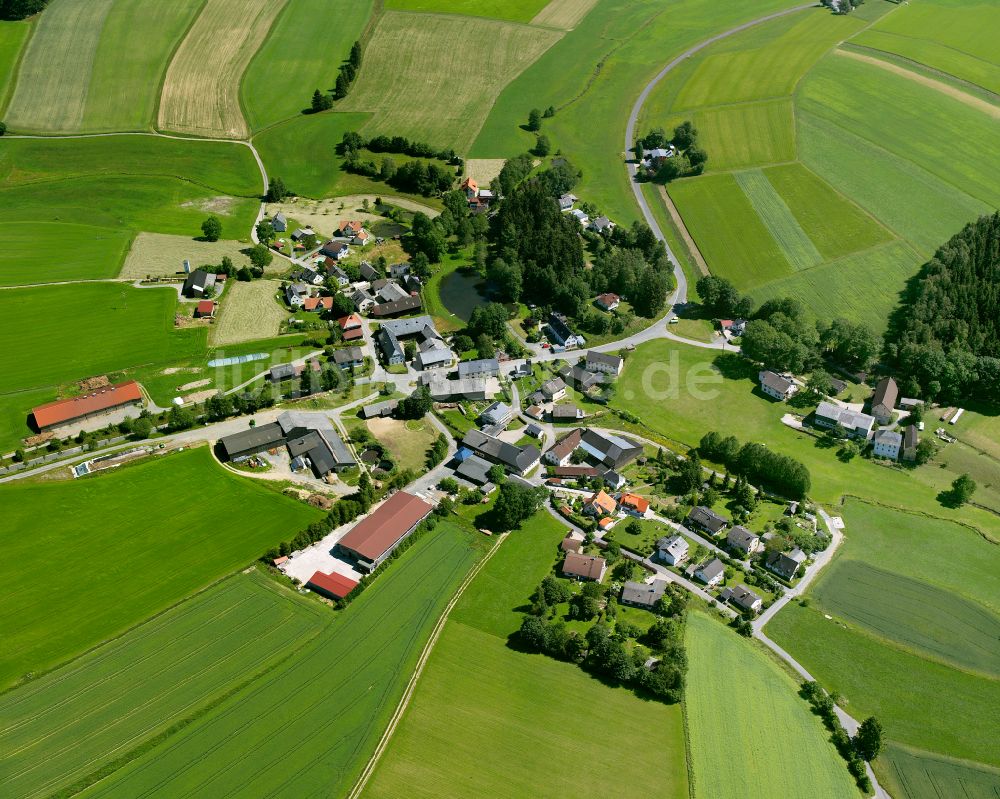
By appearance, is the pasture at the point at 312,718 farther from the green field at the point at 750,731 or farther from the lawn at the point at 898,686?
the lawn at the point at 898,686

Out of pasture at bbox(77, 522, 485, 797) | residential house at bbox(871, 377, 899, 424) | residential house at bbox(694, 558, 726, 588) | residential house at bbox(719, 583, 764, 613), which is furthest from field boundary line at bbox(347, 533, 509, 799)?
residential house at bbox(871, 377, 899, 424)

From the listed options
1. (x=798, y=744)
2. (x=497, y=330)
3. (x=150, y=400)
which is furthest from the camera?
(x=497, y=330)

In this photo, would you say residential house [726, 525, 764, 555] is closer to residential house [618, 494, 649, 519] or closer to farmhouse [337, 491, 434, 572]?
residential house [618, 494, 649, 519]

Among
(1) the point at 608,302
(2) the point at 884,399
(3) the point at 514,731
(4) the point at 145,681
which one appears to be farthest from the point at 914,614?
(4) the point at 145,681

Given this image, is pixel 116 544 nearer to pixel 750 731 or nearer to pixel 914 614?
pixel 750 731

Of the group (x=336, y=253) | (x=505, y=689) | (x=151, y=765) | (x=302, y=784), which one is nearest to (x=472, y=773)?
(x=505, y=689)

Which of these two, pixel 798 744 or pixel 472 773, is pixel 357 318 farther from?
pixel 798 744
